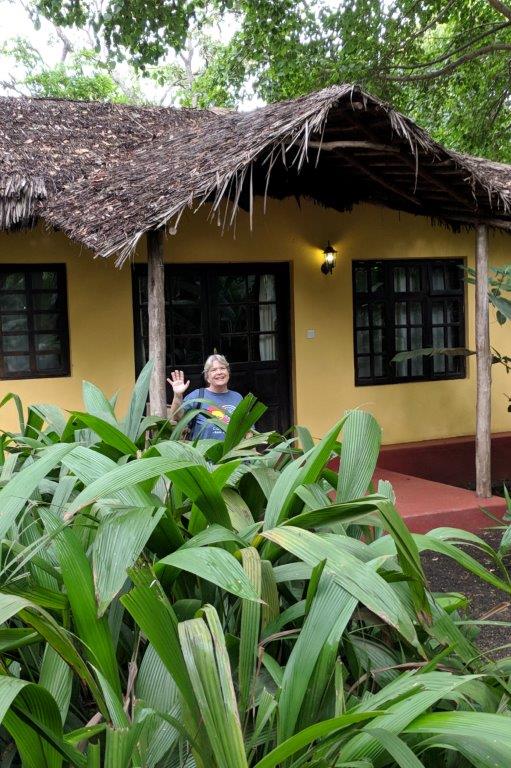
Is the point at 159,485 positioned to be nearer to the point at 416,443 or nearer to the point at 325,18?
the point at 416,443

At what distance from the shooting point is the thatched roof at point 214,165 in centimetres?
548

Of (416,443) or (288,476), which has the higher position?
(288,476)

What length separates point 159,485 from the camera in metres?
2.12

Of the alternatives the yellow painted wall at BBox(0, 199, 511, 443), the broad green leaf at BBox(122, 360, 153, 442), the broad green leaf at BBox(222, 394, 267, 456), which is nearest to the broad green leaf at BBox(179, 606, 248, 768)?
the broad green leaf at BBox(222, 394, 267, 456)

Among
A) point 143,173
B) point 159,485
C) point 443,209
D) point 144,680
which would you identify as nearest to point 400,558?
point 144,680

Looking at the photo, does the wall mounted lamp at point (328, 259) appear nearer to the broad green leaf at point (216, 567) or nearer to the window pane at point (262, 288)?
the window pane at point (262, 288)

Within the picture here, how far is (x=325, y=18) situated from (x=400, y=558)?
444 inches

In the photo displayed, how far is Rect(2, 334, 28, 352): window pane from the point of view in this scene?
760cm

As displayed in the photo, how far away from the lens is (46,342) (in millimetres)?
7742

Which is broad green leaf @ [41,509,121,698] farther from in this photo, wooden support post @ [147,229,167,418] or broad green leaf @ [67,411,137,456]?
wooden support post @ [147,229,167,418]

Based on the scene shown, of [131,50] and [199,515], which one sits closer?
[199,515]

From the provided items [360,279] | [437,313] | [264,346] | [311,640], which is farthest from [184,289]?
[311,640]

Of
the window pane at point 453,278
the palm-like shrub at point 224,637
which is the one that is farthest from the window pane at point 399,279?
the palm-like shrub at point 224,637

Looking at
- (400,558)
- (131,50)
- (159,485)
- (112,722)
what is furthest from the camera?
(131,50)
